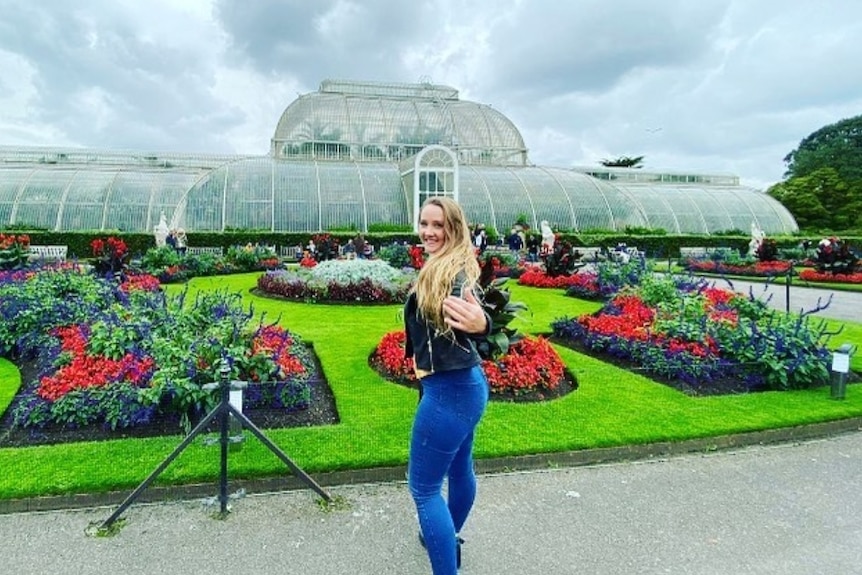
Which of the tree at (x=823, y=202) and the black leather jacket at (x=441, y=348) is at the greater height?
the tree at (x=823, y=202)

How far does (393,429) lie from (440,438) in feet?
9.25

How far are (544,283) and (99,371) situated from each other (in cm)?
1239

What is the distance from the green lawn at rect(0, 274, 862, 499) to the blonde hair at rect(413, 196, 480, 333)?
2.34 feet

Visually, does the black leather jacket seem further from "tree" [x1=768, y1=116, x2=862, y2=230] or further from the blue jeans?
"tree" [x1=768, y1=116, x2=862, y2=230]

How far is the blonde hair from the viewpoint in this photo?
2.32m

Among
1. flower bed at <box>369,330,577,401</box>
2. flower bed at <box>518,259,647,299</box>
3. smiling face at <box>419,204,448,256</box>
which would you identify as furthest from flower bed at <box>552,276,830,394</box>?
smiling face at <box>419,204,448,256</box>

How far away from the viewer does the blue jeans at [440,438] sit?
2436 millimetres

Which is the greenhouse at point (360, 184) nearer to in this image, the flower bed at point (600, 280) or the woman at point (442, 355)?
the flower bed at point (600, 280)

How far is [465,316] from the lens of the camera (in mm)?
2230

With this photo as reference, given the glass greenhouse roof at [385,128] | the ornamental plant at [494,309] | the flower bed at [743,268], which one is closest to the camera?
the ornamental plant at [494,309]

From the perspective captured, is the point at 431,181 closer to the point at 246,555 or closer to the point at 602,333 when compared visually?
the point at 602,333

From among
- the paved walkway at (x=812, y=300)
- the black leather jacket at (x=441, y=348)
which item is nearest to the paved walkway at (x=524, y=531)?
the black leather jacket at (x=441, y=348)

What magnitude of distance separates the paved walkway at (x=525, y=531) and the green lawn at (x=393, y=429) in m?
0.26

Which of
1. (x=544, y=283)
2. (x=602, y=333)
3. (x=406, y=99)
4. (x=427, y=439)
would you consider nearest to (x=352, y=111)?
(x=406, y=99)
